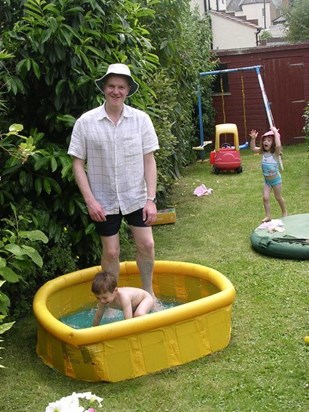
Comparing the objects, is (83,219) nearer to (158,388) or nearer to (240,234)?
(158,388)

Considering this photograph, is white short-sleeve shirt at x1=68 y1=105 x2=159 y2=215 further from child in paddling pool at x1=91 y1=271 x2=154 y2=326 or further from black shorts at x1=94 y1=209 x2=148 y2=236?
child in paddling pool at x1=91 y1=271 x2=154 y2=326

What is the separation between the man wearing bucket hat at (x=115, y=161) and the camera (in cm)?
409

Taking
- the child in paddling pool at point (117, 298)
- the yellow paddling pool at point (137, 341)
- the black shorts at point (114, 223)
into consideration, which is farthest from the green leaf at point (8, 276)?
the black shorts at point (114, 223)

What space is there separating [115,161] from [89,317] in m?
1.42

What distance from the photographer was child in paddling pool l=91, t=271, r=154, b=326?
3.93m

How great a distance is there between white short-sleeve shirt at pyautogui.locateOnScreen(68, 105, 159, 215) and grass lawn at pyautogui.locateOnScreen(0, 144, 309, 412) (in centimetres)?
118

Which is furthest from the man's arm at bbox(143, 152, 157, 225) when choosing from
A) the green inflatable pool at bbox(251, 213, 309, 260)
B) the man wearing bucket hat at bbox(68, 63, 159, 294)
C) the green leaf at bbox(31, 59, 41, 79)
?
the green inflatable pool at bbox(251, 213, 309, 260)

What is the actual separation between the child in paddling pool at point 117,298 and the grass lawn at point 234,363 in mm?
512

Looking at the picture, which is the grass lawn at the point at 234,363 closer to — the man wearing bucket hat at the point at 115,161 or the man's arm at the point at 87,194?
the man wearing bucket hat at the point at 115,161

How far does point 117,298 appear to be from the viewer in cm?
409

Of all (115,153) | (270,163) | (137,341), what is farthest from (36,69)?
(270,163)

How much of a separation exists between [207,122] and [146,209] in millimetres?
10362

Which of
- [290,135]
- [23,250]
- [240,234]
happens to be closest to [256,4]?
[290,135]

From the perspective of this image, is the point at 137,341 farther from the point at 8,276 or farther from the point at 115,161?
the point at 115,161
